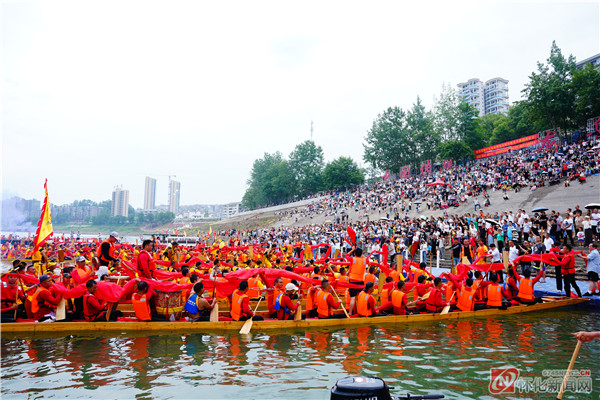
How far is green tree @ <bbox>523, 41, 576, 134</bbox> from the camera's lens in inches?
1362

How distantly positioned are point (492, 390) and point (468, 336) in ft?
11.2

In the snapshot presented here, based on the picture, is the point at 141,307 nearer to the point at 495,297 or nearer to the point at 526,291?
the point at 495,297

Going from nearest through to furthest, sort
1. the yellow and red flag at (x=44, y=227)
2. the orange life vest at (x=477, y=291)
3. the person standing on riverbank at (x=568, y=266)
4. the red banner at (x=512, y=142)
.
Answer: the orange life vest at (x=477, y=291) → the person standing on riverbank at (x=568, y=266) → the yellow and red flag at (x=44, y=227) → the red banner at (x=512, y=142)

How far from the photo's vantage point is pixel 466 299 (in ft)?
36.1

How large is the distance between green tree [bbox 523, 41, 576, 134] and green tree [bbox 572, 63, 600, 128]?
1.83ft

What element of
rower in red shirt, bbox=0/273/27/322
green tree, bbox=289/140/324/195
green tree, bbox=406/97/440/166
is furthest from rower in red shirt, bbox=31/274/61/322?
green tree, bbox=289/140/324/195

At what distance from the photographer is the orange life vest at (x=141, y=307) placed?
914 cm

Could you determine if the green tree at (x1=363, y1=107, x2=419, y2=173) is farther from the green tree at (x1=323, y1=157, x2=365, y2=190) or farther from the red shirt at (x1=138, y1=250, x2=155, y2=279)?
the red shirt at (x1=138, y1=250, x2=155, y2=279)

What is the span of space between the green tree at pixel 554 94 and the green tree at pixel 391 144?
877 inches

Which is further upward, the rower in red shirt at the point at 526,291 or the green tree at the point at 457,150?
the green tree at the point at 457,150

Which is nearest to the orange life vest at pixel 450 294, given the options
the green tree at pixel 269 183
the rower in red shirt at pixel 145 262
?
the rower in red shirt at pixel 145 262

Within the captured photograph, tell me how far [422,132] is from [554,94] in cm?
2198

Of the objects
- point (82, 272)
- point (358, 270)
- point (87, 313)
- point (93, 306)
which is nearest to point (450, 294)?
point (358, 270)

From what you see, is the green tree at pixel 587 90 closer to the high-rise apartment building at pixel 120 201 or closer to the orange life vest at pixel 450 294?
the orange life vest at pixel 450 294
